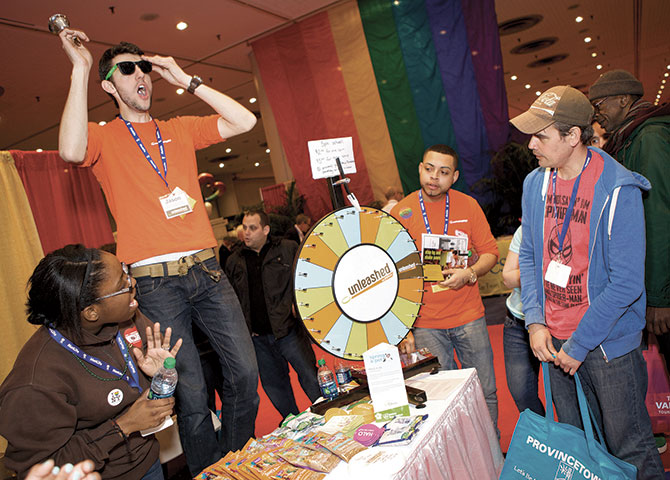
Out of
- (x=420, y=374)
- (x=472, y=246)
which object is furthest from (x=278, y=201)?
(x=420, y=374)

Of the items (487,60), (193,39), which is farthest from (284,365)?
(193,39)

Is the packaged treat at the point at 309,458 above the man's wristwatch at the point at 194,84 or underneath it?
underneath

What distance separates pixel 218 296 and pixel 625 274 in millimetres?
1671

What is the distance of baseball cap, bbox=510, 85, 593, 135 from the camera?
1.89m

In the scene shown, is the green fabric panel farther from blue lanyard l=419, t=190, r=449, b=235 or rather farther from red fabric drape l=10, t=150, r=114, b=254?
red fabric drape l=10, t=150, r=114, b=254

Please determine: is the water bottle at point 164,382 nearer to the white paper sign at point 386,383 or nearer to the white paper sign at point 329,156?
the white paper sign at point 386,383

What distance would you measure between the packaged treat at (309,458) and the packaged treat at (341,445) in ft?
0.07

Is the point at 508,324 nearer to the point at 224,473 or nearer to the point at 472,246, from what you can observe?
the point at 472,246

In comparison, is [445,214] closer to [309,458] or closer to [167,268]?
[167,268]

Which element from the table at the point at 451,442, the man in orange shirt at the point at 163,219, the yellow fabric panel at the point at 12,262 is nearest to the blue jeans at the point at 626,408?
the table at the point at 451,442

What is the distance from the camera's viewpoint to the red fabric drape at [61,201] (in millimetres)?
3424

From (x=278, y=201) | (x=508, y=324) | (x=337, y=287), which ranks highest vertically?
(x=278, y=201)

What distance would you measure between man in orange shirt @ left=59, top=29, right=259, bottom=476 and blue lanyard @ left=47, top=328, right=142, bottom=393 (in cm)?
23

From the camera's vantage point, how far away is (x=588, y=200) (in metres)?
1.83
